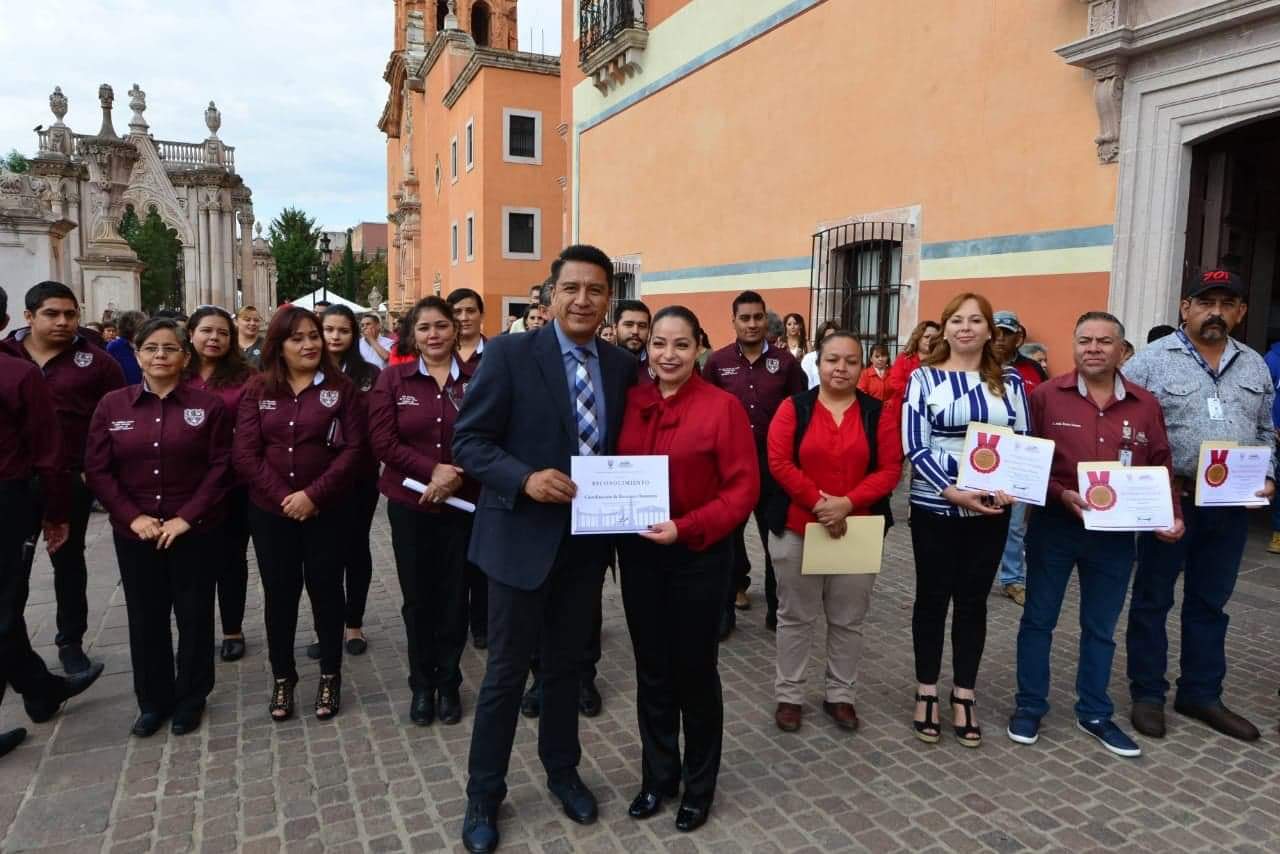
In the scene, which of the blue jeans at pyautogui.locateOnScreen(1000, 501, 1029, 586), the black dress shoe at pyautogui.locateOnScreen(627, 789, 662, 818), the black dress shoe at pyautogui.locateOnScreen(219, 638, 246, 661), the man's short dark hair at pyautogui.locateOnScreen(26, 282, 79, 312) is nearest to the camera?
the black dress shoe at pyautogui.locateOnScreen(627, 789, 662, 818)

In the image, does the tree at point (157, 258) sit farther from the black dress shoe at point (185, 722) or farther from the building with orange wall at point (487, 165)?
the black dress shoe at point (185, 722)

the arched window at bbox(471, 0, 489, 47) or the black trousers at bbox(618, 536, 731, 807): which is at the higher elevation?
the arched window at bbox(471, 0, 489, 47)

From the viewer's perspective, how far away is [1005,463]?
12.4 feet

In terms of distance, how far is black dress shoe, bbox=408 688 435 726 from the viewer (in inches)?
169

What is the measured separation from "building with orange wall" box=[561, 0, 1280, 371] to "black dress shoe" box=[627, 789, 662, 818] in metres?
6.69

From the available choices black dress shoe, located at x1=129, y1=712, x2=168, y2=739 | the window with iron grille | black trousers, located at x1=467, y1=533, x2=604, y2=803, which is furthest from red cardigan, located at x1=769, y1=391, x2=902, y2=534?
the window with iron grille

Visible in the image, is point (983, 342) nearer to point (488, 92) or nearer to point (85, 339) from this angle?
point (85, 339)

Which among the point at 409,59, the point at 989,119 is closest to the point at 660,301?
the point at 989,119

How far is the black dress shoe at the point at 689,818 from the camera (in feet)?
11.1

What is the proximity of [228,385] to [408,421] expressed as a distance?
1387 millimetres

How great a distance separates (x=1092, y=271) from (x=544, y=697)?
284 inches

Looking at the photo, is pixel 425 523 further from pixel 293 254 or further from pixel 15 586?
pixel 293 254

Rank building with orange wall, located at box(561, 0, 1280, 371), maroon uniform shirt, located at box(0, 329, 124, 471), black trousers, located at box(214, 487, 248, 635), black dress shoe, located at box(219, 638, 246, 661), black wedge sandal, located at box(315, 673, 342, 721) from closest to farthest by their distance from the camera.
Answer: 1. black wedge sandal, located at box(315, 673, 342, 721)
2. maroon uniform shirt, located at box(0, 329, 124, 471)
3. black trousers, located at box(214, 487, 248, 635)
4. black dress shoe, located at box(219, 638, 246, 661)
5. building with orange wall, located at box(561, 0, 1280, 371)

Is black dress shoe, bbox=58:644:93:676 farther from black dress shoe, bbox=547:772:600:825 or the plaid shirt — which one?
the plaid shirt
